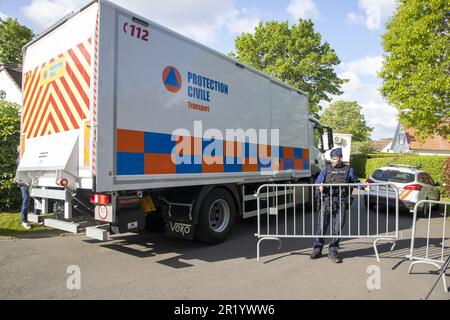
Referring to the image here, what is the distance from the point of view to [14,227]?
270 inches

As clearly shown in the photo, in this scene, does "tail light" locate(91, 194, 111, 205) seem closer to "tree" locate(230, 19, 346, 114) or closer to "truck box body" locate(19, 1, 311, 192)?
"truck box body" locate(19, 1, 311, 192)

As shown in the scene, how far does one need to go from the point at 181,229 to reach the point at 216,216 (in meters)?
0.87

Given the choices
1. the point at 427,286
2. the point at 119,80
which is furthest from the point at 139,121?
the point at 427,286

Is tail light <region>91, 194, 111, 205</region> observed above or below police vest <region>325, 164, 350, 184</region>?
below

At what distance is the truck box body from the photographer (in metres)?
4.12

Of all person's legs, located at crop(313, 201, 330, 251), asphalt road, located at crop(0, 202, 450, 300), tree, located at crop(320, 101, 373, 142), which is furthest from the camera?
tree, located at crop(320, 101, 373, 142)

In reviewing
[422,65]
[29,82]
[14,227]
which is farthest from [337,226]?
[422,65]

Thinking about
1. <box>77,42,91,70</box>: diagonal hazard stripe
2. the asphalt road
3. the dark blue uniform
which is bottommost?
the asphalt road

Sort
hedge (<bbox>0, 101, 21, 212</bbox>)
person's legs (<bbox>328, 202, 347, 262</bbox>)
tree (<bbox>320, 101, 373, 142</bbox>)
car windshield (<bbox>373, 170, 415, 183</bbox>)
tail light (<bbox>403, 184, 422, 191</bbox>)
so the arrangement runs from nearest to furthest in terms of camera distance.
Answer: person's legs (<bbox>328, 202, 347, 262</bbox>) → hedge (<bbox>0, 101, 21, 212</bbox>) → tail light (<bbox>403, 184, 422, 191</bbox>) → car windshield (<bbox>373, 170, 415, 183</bbox>) → tree (<bbox>320, 101, 373, 142</bbox>)

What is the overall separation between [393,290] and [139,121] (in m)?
3.96

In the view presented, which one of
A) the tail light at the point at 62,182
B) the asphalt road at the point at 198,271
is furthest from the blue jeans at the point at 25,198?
the tail light at the point at 62,182

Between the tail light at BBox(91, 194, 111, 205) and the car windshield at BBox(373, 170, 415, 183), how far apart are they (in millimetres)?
9008

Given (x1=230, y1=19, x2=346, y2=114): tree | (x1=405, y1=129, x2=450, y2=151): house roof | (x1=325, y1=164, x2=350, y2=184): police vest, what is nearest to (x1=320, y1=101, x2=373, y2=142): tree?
(x1=405, y1=129, x2=450, y2=151): house roof

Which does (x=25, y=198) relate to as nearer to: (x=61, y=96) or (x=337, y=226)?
(x=61, y=96)
